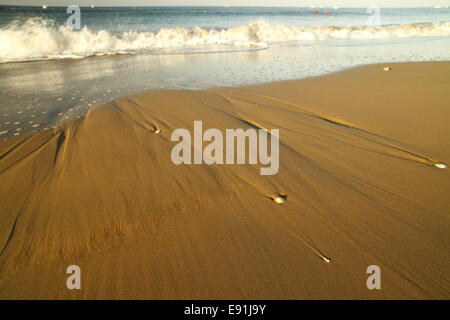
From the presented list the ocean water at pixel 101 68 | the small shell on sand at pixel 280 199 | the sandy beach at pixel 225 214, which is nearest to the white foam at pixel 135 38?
the ocean water at pixel 101 68

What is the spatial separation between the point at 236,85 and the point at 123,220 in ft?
15.9

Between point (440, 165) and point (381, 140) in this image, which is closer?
point (440, 165)

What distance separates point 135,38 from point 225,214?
16049 millimetres

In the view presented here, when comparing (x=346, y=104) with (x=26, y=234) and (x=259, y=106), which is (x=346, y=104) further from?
(x=26, y=234)

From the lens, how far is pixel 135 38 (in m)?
15.1

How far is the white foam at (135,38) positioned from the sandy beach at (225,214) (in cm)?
991

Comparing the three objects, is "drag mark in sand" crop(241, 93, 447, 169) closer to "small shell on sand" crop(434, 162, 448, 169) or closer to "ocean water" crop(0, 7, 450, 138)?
"small shell on sand" crop(434, 162, 448, 169)

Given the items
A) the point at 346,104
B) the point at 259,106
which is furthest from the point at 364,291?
the point at 346,104

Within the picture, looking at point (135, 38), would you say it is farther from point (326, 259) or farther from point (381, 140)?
point (326, 259)

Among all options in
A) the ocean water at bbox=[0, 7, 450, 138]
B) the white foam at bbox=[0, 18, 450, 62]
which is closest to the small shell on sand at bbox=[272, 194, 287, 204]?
the ocean water at bbox=[0, 7, 450, 138]

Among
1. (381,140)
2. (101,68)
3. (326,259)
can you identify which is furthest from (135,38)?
(326,259)

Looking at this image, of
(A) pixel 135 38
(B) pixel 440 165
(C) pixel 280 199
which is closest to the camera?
(C) pixel 280 199

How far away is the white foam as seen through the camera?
1092 cm
